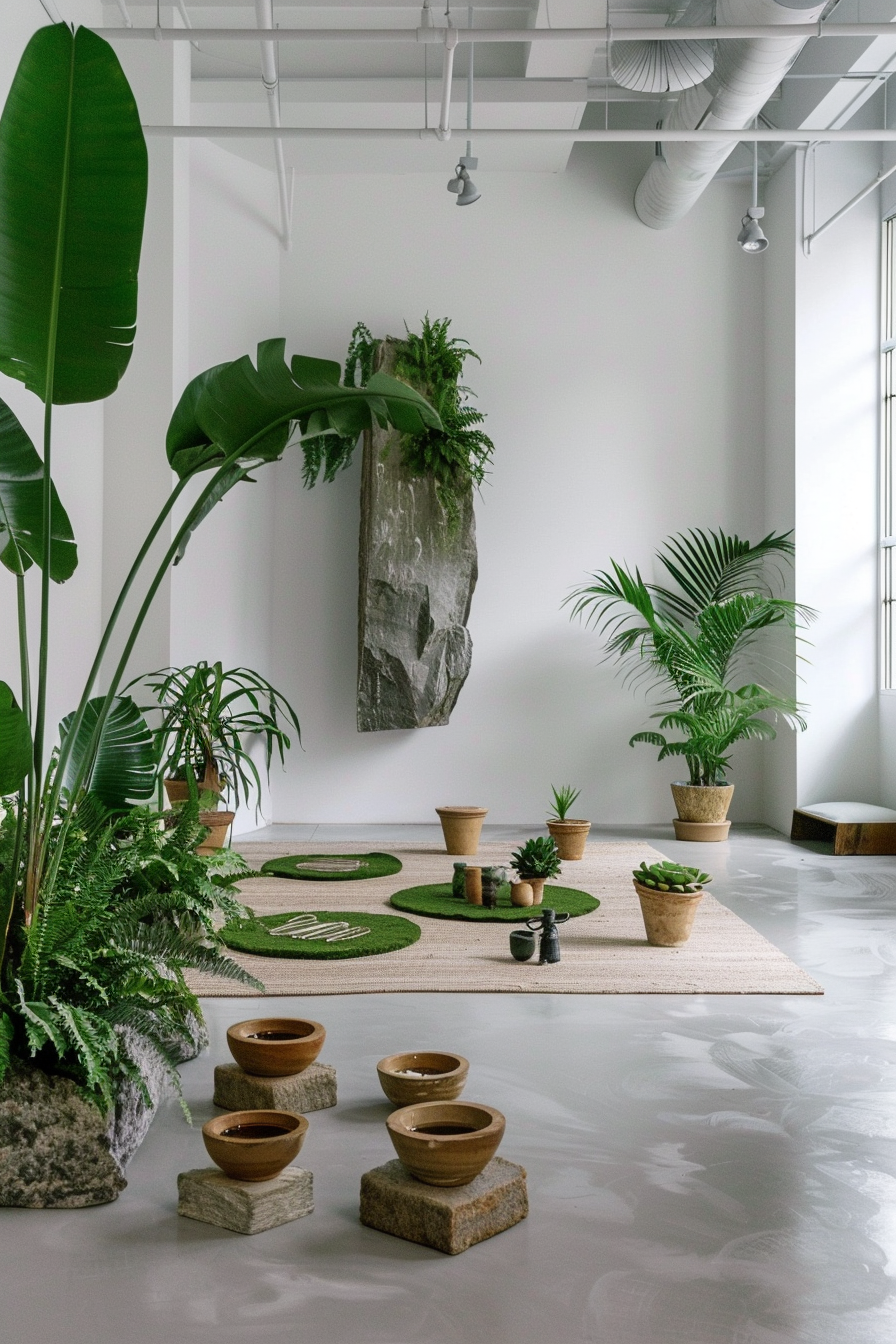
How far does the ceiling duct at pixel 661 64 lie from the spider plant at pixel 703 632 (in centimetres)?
240

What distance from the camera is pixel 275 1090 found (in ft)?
7.93

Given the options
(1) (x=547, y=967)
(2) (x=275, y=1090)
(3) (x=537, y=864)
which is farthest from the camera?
(3) (x=537, y=864)

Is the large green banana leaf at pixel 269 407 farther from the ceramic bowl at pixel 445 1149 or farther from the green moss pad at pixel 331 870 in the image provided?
the green moss pad at pixel 331 870

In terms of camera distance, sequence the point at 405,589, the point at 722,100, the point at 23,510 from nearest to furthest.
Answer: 1. the point at 23,510
2. the point at 722,100
3. the point at 405,589

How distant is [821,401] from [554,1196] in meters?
5.58

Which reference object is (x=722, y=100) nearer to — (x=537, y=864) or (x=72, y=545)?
(x=537, y=864)

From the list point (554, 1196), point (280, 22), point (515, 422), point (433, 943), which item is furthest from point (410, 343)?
point (554, 1196)

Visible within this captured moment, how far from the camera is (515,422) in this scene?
281 inches

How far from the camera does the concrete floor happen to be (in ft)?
5.54

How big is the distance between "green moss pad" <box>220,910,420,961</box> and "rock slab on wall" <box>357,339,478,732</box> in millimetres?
2511

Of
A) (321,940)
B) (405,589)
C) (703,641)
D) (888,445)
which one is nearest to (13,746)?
(321,940)

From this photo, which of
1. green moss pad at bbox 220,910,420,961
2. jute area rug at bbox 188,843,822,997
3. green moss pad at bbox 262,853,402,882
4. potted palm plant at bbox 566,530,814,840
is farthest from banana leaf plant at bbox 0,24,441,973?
potted palm plant at bbox 566,530,814,840

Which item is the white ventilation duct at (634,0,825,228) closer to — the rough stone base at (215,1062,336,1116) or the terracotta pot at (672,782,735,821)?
the terracotta pot at (672,782,735,821)

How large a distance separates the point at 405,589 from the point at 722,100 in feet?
9.80
